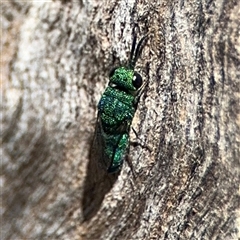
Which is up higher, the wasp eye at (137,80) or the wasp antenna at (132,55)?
the wasp antenna at (132,55)

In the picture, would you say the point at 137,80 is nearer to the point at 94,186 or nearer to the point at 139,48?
the point at 139,48

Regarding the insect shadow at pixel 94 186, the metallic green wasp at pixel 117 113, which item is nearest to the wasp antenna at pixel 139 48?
the metallic green wasp at pixel 117 113

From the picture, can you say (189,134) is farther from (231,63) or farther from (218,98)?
(231,63)

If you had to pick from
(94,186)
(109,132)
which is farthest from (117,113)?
(94,186)

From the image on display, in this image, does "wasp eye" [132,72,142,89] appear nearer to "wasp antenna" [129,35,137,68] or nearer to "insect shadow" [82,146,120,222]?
"wasp antenna" [129,35,137,68]

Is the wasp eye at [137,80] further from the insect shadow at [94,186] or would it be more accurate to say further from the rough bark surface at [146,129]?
the insect shadow at [94,186]

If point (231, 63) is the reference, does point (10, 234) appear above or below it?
below

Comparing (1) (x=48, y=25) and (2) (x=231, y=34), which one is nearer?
(1) (x=48, y=25)

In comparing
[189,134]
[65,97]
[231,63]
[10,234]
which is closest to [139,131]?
[189,134]
